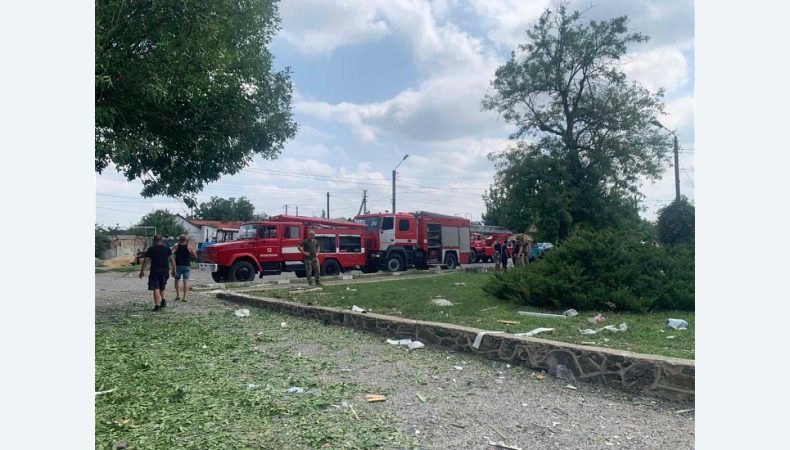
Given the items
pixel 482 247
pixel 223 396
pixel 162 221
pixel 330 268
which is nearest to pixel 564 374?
pixel 223 396

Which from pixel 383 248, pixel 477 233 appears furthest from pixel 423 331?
pixel 477 233

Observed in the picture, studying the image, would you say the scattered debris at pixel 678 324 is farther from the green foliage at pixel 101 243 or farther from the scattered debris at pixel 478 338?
the green foliage at pixel 101 243

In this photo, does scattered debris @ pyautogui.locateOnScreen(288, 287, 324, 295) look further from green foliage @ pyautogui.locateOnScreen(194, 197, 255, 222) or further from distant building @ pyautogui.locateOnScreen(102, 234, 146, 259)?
green foliage @ pyautogui.locateOnScreen(194, 197, 255, 222)

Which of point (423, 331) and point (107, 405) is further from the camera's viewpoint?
point (423, 331)

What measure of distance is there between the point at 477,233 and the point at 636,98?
12540mm

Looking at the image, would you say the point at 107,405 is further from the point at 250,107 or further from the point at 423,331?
the point at 250,107

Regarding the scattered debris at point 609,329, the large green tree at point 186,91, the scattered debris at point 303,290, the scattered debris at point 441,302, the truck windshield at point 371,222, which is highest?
the large green tree at point 186,91

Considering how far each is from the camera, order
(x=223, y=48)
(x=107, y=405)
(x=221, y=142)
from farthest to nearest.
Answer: (x=221, y=142), (x=223, y=48), (x=107, y=405)

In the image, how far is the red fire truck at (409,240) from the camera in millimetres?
20913

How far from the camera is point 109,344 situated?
22.1ft

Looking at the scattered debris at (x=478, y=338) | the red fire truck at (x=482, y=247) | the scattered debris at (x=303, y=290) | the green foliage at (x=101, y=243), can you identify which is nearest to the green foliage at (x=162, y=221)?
the green foliage at (x=101, y=243)

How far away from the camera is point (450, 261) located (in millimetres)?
23156

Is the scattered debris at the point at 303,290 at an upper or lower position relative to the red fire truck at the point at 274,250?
lower

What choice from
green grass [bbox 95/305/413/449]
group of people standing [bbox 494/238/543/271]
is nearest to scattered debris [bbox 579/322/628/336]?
green grass [bbox 95/305/413/449]
